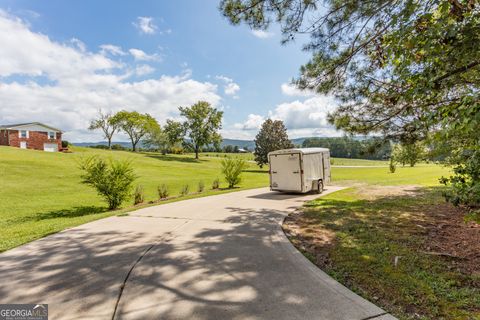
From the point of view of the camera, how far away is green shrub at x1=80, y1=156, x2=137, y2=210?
34.8 feet

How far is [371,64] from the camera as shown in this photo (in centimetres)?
608

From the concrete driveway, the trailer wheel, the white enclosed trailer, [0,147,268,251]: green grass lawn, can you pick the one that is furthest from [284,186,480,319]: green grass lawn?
[0,147,268,251]: green grass lawn

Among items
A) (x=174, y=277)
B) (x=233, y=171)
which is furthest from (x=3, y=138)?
(x=174, y=277)

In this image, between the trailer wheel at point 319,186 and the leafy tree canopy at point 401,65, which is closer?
the leafy tree canopy at point 401,65

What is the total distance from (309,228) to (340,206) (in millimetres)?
3223

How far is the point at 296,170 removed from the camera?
11.8 meters

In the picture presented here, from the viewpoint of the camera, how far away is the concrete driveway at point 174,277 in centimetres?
283

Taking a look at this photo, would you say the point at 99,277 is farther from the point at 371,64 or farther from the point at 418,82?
the point at 371,64

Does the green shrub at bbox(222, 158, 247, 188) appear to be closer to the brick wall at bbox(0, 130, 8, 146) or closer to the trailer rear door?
the trailer rear door

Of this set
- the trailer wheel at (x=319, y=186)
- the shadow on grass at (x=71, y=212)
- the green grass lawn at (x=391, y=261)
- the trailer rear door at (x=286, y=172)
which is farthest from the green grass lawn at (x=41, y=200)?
the green grass lawn at (x=391, y=261)

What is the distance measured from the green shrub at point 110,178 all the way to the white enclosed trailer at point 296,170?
6.65m

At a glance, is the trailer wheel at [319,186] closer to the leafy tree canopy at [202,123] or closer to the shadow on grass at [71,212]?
the shadow on grass at [71,212]

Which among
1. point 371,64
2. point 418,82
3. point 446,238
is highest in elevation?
point 371,64

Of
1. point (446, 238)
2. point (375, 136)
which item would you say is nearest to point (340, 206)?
point (375, 136)
